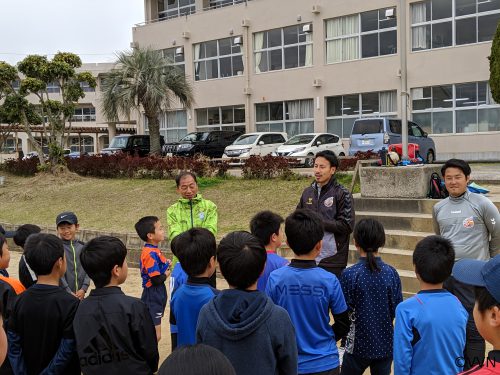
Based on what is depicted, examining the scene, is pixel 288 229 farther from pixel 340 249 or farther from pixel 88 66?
pixel 88 66

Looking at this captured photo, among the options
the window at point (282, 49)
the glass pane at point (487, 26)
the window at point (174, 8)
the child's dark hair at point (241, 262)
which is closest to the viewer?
the child's dark hair at point (241, 262)

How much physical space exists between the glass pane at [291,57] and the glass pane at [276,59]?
1.21 ft

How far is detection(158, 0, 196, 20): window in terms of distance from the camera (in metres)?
30.1

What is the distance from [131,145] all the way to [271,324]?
21841 millimetres

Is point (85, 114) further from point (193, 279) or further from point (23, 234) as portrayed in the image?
point (193, 279)

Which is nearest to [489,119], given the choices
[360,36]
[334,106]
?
[360,36]

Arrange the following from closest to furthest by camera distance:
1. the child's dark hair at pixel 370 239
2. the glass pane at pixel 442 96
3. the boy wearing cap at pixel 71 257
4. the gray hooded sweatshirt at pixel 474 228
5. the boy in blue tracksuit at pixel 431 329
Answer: the boy in blue tracksuit at pixel 431 329
the child's dark hair at pixel 370 239
the gray hooded sweatshirt at pixel 474 228
the boy wearing cap at pixel 71 257
the glass pane at pixel 442 96

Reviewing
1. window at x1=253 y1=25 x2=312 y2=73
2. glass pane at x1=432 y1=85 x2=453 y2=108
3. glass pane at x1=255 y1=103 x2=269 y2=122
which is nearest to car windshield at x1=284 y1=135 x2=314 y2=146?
glass pane at x1=432 y1=85 x2=453 y2=108

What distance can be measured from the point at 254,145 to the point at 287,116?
20.6ft

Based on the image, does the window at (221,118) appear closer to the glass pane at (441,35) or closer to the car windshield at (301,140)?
the car windshield at (301,140)

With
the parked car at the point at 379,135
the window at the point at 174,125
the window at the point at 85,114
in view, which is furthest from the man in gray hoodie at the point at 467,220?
the window at the point at 85,114

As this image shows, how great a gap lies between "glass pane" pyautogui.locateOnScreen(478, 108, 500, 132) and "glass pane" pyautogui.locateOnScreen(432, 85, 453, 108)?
1293mm

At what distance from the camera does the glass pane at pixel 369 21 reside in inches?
901

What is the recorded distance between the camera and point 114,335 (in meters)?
2.75
